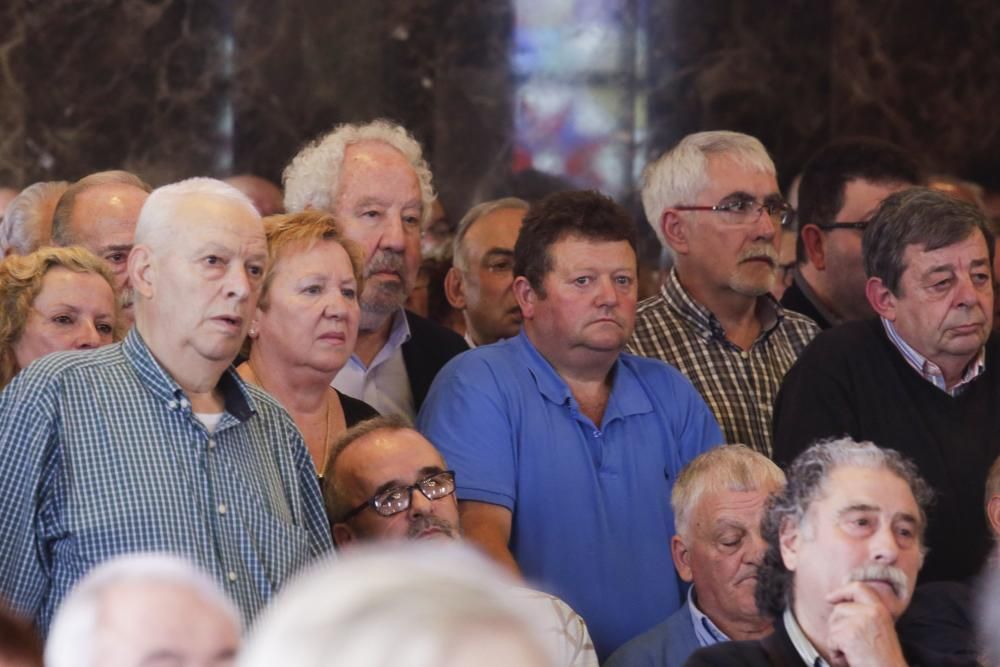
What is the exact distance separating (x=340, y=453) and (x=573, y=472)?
0.52 m

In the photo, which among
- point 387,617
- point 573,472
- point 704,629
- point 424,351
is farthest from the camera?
point 424,351

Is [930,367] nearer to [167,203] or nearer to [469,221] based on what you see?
[469,221]

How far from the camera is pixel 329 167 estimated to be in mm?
4090

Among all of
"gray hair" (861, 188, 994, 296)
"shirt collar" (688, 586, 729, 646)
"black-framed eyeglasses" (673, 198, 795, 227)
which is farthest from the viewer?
"black-framed eyeglasses" (673, 198, 795, 227)

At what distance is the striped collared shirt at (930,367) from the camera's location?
377cm

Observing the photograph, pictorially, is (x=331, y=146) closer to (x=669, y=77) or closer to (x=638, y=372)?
(x=638, y=372)

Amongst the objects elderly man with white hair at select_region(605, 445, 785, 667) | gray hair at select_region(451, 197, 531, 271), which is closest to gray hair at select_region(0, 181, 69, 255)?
gray hair at select_region(451, 197, 531, 271)

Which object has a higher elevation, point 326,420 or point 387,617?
point 387,617

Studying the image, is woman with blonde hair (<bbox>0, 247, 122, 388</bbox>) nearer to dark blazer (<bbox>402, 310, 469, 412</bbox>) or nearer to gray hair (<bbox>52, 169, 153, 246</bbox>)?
gray hair (<bbox>52, 169, 153, 246</bbox>)

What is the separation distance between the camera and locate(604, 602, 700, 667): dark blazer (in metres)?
3.31

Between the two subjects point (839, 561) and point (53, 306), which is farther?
point (53, 306)

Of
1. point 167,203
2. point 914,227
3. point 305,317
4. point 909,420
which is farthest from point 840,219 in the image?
point 167,203

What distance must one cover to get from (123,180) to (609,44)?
2.08 m

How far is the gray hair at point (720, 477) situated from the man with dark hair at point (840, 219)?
1246mm
